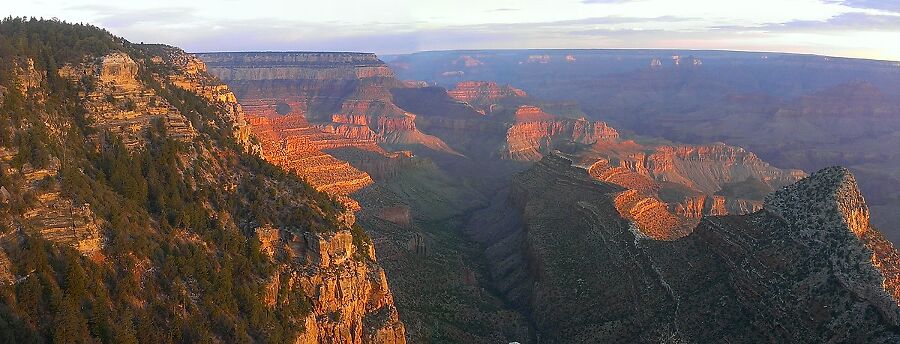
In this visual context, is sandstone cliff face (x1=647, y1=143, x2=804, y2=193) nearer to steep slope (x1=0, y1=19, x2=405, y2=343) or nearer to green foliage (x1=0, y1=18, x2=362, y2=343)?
steep slope (x1=0, y1=19, x2=405, y2=343)

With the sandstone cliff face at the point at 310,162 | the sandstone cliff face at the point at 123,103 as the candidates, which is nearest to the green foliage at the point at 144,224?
the sandstone cliff face at the point at 123,103

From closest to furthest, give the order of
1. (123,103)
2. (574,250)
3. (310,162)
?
(123,103) → (574,250) → (310,162)

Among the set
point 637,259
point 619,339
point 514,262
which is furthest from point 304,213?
point 514,262

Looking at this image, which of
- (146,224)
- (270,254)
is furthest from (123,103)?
(270,254)

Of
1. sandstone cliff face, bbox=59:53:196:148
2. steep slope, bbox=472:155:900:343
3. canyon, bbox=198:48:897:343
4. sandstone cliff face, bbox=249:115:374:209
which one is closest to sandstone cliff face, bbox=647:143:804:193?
canyon, bbox=198:48:897:343

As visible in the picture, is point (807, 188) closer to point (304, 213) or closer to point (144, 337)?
point (304, 213)

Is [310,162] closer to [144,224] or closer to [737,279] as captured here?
[144,224]

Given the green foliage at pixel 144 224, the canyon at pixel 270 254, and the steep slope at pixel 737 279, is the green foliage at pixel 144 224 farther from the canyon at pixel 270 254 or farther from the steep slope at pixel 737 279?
the steep slope at pixel 737 279
